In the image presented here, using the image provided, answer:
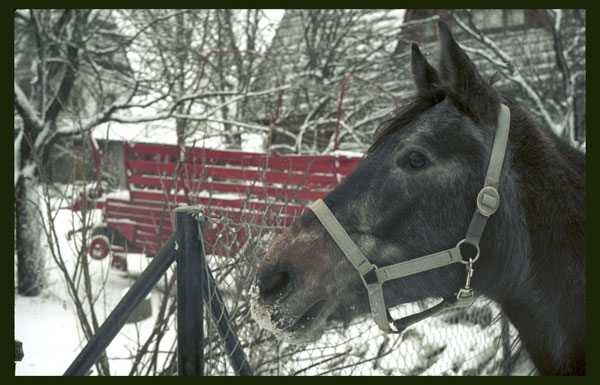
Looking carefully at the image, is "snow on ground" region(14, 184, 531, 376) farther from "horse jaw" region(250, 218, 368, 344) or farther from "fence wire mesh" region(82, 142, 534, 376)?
"horse jaw" region(250, 218, 368, 344)

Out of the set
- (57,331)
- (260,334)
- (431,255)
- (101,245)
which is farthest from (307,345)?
(57,331)

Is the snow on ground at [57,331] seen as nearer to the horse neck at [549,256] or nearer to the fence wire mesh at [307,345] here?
the fence wire mesh at [307,345]

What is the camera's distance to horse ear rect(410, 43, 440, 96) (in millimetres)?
1698

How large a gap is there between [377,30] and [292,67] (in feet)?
6.55

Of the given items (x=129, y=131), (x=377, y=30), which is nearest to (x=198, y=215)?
(x=129, y=131)

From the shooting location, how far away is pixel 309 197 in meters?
4.48

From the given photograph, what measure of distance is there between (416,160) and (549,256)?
1.97ft

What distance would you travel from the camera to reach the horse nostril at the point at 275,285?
4.81ft

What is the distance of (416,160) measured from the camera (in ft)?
5.01

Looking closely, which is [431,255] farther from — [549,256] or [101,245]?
[101,245]

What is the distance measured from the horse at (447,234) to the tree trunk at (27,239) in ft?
15.9

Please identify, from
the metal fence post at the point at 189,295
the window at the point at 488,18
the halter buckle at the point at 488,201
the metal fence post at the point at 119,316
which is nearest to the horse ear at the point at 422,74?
the halter buckle at the point at 488,201

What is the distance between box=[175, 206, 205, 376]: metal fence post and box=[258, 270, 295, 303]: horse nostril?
0.25m

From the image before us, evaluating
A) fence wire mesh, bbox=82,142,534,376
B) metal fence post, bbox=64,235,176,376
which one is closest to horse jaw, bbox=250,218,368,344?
fence wire mesh, bbox=82,142,534,376
